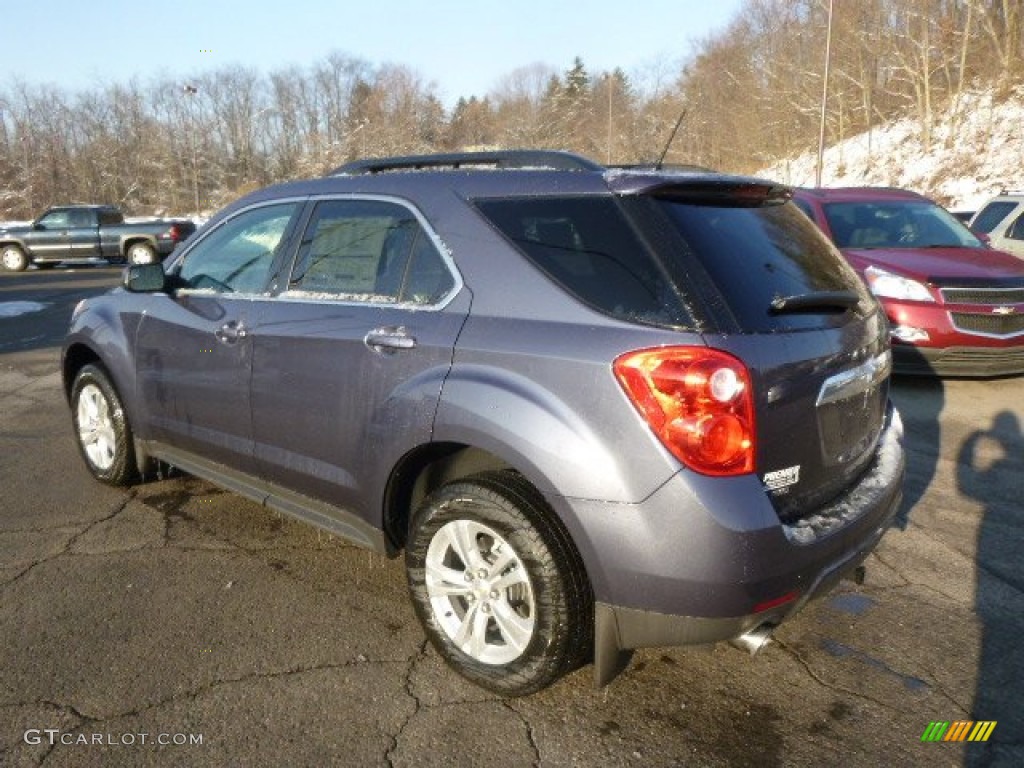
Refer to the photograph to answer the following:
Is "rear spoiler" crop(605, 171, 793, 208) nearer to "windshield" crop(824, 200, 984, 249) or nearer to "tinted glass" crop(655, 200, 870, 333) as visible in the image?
"tinted glass" crop(655, 200, 870, 333)

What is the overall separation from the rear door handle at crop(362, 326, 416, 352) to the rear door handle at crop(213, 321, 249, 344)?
86 centimetres

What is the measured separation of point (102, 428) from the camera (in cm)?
456

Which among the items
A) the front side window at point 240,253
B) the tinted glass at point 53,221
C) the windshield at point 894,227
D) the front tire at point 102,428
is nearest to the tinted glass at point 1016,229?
the windshield at point 894,227

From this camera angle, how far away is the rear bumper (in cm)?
217

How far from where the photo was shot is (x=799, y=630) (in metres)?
3.06

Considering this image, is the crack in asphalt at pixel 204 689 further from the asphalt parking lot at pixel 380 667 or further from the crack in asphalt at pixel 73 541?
the crack in asphalt at pixel 73 541

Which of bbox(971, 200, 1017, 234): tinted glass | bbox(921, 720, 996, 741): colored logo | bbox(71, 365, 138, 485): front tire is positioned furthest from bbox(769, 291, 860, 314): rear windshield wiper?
bbox(971, 200, 1017, 234): tinted glass

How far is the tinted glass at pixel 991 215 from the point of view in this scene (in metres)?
10.5

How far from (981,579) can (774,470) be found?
1.83m

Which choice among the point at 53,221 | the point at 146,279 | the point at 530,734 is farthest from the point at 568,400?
the point at 53,221

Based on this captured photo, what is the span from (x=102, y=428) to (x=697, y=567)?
378 cm

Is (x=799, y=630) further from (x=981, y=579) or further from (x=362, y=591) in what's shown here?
(x=362, y=591)

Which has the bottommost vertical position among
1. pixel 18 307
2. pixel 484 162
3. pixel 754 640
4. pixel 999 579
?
pixel 999 579

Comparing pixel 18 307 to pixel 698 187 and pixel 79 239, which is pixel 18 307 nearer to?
pixel 79 239
